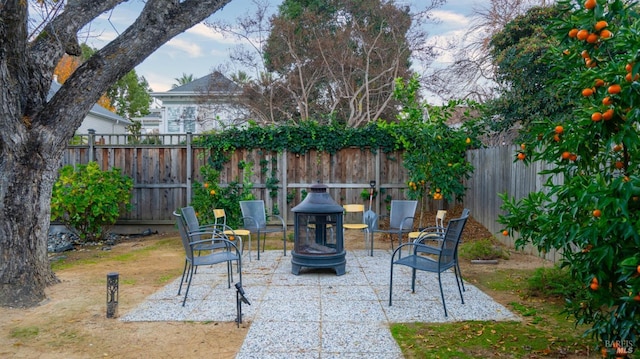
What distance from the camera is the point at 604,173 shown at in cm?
215

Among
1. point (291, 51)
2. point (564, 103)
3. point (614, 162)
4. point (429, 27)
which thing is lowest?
point (614, 162)

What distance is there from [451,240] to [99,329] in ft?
9.73

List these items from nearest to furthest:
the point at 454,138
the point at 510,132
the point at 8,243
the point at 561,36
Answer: the point at 561,36
the point at 8,243
the point at 454,138
the point at 510,132

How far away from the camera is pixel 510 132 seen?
32.8 feet

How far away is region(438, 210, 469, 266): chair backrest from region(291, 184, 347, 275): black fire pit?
51.7 inches

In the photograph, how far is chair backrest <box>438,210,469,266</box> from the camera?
362 centimetres

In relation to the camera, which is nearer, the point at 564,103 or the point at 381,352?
the point at 381,352

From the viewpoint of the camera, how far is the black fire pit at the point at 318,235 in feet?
15.4

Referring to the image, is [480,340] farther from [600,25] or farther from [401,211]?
[401,211]

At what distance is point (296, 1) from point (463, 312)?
1316 centimetres

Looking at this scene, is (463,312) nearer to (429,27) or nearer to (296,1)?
(429,27)

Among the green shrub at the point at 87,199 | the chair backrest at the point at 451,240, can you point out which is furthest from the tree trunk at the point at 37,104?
the chair backrest at the point at 451,240

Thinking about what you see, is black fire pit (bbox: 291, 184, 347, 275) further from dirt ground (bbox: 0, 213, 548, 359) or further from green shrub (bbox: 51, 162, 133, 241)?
green shrub (bbox: 51, 162, 133, 241)

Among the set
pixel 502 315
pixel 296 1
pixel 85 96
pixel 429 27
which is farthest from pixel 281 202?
pixel 296 1
